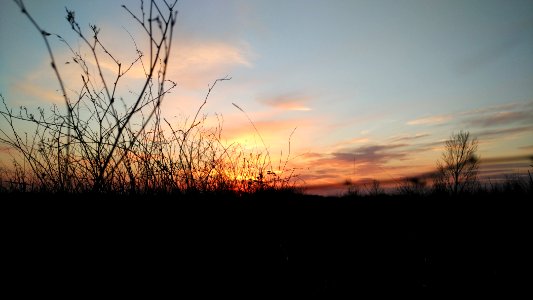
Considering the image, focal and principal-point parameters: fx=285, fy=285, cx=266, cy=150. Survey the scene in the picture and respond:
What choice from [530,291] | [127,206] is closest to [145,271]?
[127,206]

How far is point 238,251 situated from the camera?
6.19ft

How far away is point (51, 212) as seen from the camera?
7.41 feet

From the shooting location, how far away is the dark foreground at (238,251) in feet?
4.72

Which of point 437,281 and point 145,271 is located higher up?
point 145,271

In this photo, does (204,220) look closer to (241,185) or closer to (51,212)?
(51,212)

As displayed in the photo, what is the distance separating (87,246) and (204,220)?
830mm

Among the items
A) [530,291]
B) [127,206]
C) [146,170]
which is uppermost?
[146,170]

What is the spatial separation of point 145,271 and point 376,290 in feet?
3.98

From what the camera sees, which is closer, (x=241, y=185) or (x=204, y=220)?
(x=204, y=220)

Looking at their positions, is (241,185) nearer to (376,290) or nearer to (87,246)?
(87,246)


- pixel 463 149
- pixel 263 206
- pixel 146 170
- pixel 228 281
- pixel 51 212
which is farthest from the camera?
pixel 463 149

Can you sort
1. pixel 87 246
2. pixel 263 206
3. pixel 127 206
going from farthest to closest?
pixel 263 206 < pixel 127 206 < pixel 87 246

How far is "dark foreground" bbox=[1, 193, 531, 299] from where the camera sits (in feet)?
4.72

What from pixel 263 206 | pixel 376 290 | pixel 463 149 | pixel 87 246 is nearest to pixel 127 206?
pixel 87 246
